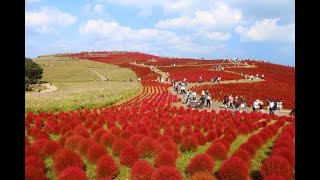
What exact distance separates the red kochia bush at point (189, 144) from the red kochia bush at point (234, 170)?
4.24 metres

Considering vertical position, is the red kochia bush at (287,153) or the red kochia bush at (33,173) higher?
the red kochia bush at (287,153)

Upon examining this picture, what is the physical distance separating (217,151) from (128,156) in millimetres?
3193

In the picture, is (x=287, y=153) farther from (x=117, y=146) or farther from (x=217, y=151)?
(x=117, y=146)

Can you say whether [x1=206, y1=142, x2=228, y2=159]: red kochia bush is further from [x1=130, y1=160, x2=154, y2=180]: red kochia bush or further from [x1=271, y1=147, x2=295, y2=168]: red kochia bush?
[x1=130, y1=160, x2=154, y2=180]: red kochia bush

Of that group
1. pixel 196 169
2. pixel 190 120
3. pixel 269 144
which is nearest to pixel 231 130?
pixel 269 144

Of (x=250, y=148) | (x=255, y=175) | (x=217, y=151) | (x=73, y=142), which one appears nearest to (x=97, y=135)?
(x=73, y=142)

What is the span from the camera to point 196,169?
11.7 meters

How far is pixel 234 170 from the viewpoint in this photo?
11031 millimetres

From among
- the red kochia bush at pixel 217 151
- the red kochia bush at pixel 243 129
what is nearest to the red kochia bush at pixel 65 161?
the red kochia bush at pixel 217 151

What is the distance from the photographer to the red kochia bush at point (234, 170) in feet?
35.9

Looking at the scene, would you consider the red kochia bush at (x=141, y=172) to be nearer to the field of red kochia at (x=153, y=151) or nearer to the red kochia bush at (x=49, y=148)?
the field of red kochia at (x=153, y=151)
